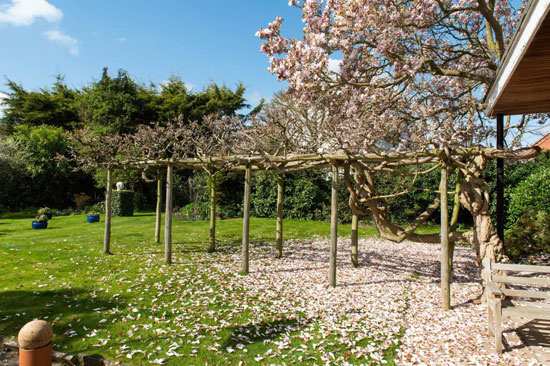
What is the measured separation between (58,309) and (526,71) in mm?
7368

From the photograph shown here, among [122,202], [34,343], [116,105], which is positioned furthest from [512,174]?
[116,105]

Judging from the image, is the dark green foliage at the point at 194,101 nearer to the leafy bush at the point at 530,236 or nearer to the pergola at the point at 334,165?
the pergola at the point at 334,165

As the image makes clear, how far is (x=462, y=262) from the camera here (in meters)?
10.0

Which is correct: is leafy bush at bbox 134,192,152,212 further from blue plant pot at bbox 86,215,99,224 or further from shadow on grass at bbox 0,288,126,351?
shadow on grass at bbox 0,288,126,351

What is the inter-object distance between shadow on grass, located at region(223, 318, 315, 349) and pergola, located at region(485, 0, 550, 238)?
12.9 feet

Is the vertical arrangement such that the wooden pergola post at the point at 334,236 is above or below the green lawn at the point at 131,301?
above

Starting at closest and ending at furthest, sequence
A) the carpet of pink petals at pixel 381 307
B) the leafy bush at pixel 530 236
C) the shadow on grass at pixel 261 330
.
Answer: the carpet of pink petals at pixel 381 307 < the shadow on grass at pixel 261 330 < the leafy bush at pixel 530 236

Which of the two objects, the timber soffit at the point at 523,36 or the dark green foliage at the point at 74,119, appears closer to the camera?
the timber soffit at the point at 523,36

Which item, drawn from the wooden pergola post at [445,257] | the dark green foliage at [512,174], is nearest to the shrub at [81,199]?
the wooden pergola post at [445,257]

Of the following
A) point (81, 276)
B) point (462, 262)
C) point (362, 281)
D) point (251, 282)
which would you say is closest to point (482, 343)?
point (362, 281)

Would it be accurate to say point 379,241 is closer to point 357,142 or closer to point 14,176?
point 357,142

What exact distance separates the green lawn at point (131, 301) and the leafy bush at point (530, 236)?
7982 mm

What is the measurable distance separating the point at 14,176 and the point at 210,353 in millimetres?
22339

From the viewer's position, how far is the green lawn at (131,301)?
4.54m
